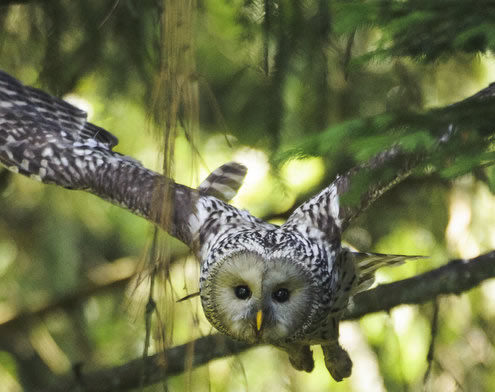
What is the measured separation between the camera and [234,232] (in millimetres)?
3043

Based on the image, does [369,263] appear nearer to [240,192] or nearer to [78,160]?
[240,192]

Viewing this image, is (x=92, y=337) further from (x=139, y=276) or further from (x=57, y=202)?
(x=139, y=276)

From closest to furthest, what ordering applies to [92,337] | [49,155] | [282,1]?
[282,1] < [49,155] < [92,337]

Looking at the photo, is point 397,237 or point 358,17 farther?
point 397,237

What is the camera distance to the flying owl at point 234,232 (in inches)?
113

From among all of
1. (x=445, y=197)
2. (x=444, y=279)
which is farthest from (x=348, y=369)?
(x=445, y=197)

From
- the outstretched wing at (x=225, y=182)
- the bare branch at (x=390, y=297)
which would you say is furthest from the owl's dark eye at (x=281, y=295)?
the outstretched wing at (x=225, y=182)

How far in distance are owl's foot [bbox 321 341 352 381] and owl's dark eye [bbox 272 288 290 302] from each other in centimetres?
55

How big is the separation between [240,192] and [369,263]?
928 millimetres

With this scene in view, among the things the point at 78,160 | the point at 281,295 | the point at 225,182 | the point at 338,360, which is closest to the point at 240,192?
the point at 225,182

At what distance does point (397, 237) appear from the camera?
3660mm

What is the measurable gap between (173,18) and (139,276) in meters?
0.65

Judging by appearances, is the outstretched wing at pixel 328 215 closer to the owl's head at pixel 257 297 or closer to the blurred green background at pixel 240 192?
the blurred green background at pixel 240 192

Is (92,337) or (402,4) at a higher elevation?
(92,337)
